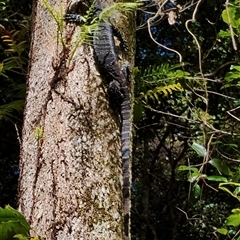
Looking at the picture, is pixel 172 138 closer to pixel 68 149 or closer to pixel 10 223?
pixel 68 149

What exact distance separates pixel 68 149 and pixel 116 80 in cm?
42

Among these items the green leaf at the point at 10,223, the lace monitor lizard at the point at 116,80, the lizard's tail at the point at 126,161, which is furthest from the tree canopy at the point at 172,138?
the green leaf at the point at 10,223

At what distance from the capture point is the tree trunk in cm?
159

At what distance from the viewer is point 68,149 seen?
5.49ft

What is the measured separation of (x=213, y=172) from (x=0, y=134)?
84.5 inches

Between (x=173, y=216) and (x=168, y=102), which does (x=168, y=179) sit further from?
(x=168, y=102)

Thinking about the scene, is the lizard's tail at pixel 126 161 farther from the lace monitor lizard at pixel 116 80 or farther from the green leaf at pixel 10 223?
the green leaf at pixel 10 223


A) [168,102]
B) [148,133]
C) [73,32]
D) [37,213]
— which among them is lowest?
[148,133]

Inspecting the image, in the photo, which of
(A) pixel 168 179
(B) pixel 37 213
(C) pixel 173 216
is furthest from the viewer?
(A) pixel 168 179

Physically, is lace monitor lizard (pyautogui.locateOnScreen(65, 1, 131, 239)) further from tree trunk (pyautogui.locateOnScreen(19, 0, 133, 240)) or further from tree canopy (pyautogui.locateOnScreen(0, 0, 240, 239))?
tree canopy (pyautogui.locateOnScreen(0, 0, 240, 239))

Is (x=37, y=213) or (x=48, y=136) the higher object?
(x=48, y=136)

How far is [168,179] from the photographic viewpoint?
5.73 meters

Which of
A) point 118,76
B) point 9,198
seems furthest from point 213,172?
point 118,76

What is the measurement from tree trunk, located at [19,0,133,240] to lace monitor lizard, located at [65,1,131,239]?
0.13 ft
